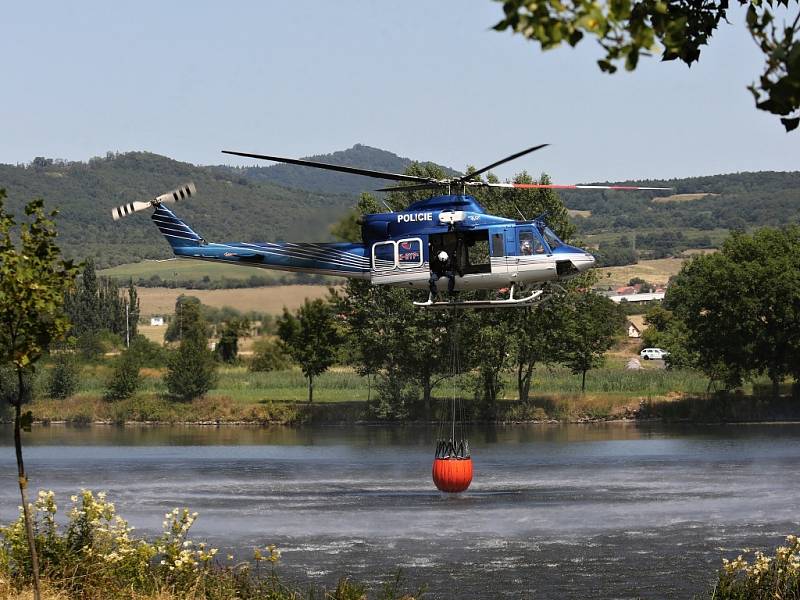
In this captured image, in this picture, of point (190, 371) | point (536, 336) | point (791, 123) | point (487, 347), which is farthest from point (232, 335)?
point (791, 123)

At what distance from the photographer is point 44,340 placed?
15.8 meters

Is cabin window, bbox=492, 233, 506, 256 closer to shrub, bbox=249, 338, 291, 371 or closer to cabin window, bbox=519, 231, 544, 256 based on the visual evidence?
cabin window, bbox=519, 231, 544, 256

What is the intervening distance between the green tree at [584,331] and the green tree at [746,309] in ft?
16.7

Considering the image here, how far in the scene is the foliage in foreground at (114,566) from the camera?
18.3m

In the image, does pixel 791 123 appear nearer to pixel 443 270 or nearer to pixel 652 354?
pixel 443 270

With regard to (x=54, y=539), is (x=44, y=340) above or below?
above

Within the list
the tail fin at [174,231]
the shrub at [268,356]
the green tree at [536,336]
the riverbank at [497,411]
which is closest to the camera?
the tail fin at [174,231]

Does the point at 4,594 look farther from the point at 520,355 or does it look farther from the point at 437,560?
the point at 520,355

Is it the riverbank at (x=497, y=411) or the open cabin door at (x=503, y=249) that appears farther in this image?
the riverbank at (x=497, y=411)

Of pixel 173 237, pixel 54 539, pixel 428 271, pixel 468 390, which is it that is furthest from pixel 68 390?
pixel 54 539

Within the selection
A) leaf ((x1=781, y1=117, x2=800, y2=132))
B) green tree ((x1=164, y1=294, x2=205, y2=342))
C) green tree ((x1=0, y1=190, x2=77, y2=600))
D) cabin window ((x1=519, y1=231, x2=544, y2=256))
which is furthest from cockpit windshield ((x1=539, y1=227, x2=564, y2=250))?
green tree ((x1=164, y1=294, x2=205, y2=342))

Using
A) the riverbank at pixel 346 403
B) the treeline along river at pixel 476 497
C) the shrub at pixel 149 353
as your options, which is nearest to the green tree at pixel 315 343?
the riverbank at pixel 346 403

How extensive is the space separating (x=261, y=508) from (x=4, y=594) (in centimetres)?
2457

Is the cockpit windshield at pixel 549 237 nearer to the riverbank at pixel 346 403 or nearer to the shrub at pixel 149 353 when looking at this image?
the riverbank at pixel 346 403
